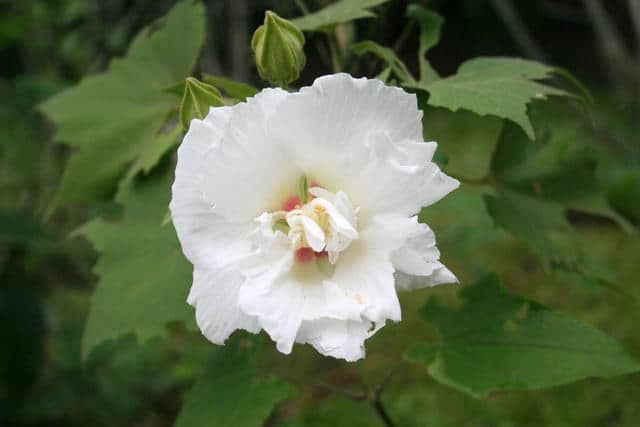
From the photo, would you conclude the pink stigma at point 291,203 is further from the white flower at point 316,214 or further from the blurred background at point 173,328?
the blurred background at point 173,328

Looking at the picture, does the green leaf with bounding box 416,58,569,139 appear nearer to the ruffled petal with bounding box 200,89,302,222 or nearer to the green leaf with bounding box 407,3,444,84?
the green leaf with bounding box 407,3,444,84

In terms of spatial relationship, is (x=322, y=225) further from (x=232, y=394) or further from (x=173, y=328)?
(x=173, y=328)

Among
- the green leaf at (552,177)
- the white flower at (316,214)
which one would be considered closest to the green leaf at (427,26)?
the green leaf at (552,177)

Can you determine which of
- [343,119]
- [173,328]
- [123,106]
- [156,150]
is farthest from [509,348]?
[173,328]

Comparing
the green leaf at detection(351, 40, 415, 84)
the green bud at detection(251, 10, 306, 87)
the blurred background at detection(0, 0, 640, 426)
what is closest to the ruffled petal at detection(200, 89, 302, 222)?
the green bud at detection(251, 10, 306, 87)

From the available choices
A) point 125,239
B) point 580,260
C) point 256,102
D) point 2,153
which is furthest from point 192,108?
point 2,153
